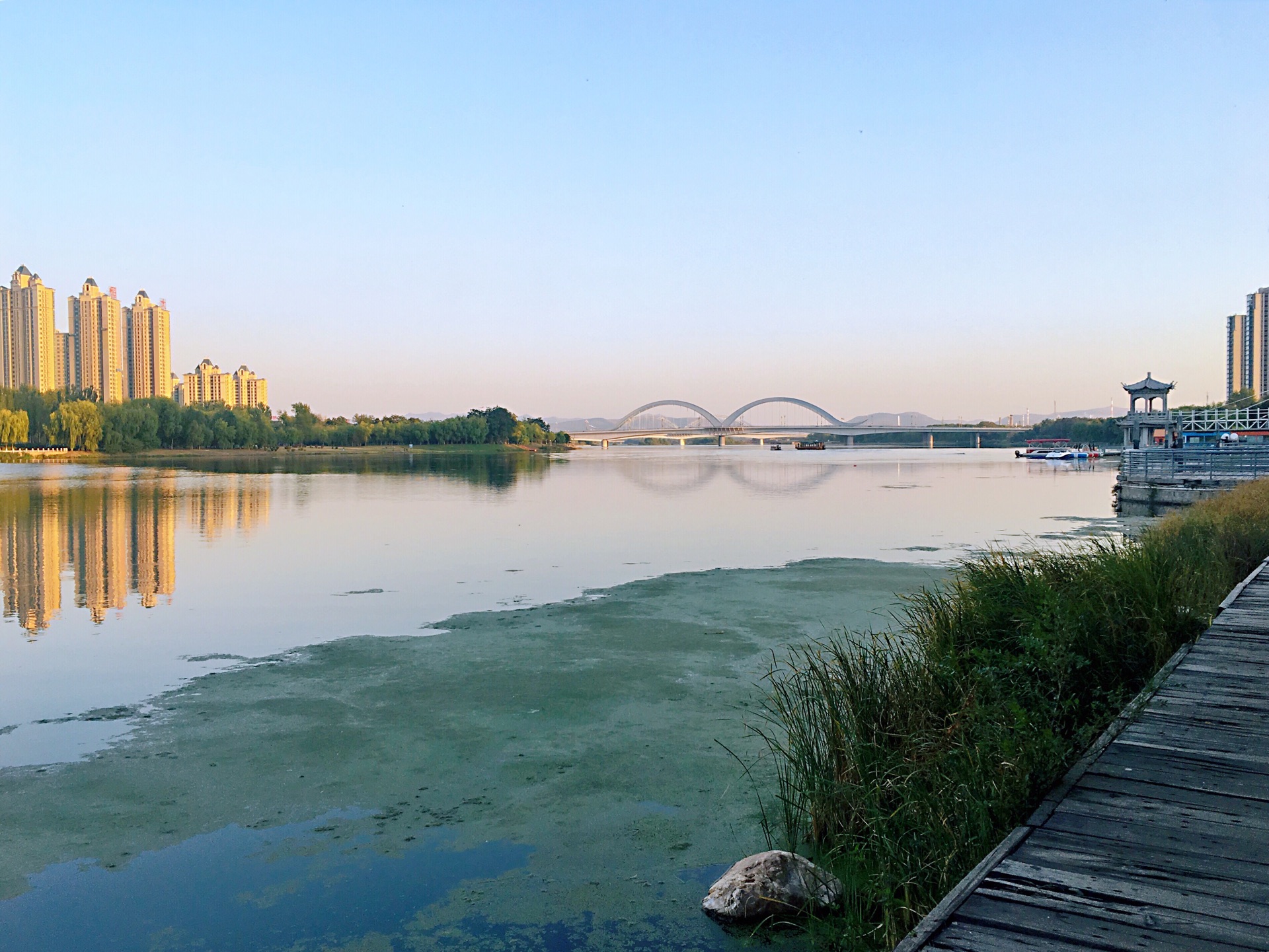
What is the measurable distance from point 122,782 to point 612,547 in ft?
43.0

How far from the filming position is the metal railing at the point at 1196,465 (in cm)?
2541

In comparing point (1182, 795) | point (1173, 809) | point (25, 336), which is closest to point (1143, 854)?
point (1173, 809)

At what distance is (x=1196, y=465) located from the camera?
95.9 ft

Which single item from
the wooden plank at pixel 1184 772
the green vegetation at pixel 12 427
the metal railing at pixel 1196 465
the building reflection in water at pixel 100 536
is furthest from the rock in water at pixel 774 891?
the green vegetation at pixel 12 427

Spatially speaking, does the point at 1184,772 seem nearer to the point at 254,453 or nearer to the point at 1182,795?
the point at 1182,795

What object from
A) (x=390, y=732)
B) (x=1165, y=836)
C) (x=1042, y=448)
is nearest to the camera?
(x=1165, y=836)

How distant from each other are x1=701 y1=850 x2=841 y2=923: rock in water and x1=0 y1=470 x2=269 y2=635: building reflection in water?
9135 mm

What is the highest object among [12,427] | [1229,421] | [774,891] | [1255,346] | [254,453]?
[1255,346]

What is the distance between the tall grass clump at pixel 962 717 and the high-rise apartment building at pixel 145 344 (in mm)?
193219

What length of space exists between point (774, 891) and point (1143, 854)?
1.57m

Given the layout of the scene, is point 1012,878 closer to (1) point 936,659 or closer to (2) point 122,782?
(1) point 936,659

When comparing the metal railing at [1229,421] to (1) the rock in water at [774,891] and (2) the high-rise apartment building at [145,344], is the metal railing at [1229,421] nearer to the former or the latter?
(1) the rock in water at [774,891]

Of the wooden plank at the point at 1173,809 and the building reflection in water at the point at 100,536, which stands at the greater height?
the wooden plank at the point at 1173,809

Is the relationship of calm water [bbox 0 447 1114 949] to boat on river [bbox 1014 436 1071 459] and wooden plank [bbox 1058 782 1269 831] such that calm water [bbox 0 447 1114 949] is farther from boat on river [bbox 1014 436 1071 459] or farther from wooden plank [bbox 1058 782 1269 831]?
boat on river [bbox 1014 436 1071 459]
